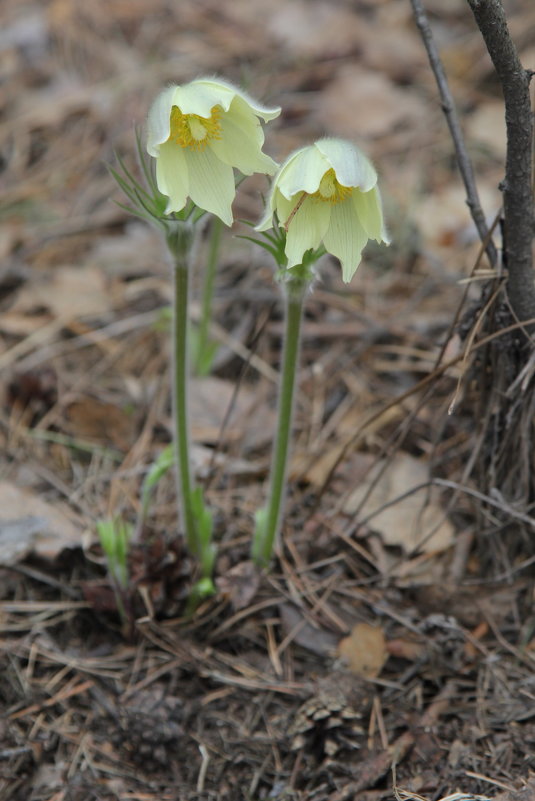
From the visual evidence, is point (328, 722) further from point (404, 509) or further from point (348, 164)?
point (348, 164)

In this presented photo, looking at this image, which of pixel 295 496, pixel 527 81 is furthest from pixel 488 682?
pixel 527 81

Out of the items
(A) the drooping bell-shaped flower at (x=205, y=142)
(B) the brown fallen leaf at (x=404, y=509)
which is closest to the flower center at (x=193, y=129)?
(A) the drooping bell-shaped flower at (x=205, y=142)

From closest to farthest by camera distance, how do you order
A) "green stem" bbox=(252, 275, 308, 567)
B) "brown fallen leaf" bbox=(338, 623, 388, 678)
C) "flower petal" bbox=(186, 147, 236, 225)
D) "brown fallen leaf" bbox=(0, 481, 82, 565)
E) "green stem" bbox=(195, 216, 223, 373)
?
"flower petal" bbox=(186, 147, 236, 225)
"green stem" bbox=(252, 275, 308, 567)
"brown fallen leaf" bbox=(338, 623, 388, 678)
"brown fallen leaf" bbox=(0, 481, 82, 565)
"green stem" bbox=(195, 216, 223, 373)

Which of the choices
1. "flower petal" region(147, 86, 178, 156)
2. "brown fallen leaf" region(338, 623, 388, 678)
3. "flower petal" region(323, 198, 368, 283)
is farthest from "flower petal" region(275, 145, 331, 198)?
"brown fallen leaf" region(338, 623, 388, 678)

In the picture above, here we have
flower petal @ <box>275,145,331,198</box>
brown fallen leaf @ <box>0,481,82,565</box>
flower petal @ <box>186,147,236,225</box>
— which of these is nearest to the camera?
flower petal @ <box>275,145,331,198</box>

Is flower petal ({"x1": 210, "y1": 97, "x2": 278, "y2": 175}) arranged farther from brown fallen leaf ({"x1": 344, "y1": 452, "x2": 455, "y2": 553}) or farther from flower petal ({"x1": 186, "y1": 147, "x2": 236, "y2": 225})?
brown fallen leaf ({"x1": 344, "y1": 452, "x2": 455, "y2": 553})

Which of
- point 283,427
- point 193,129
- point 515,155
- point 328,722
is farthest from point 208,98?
point 328,722

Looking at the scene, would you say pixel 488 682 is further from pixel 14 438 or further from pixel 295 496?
pixel 14 438
